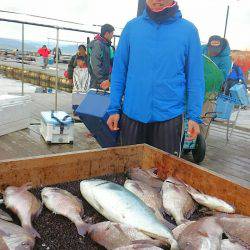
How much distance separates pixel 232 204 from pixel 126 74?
1557mm

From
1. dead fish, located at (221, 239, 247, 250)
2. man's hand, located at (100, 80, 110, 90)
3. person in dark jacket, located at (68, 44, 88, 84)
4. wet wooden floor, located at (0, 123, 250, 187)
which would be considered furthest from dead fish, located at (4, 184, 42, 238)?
person in dark jacket, located at (68, 44, 88, 84)

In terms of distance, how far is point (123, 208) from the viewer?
186cm

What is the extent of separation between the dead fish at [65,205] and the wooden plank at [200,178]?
831 millimetres

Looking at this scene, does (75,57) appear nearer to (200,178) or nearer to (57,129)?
(57,129)

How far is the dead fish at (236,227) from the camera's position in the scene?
174cm

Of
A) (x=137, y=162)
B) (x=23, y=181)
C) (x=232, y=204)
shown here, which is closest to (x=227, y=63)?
(x=137, y=162)

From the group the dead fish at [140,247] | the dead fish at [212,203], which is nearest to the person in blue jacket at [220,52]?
the dead fish at [212,203]

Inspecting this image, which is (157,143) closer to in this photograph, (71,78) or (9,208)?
(9,208)

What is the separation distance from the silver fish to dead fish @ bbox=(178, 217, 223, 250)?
56 mm

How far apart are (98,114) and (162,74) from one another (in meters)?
1.37

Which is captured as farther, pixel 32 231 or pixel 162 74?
pixel 162 74

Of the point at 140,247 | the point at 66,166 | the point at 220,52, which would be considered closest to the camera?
the point at 140,247

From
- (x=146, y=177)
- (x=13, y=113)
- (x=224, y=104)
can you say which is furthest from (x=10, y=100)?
(x=146, y=177)

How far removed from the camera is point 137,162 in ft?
9.12
